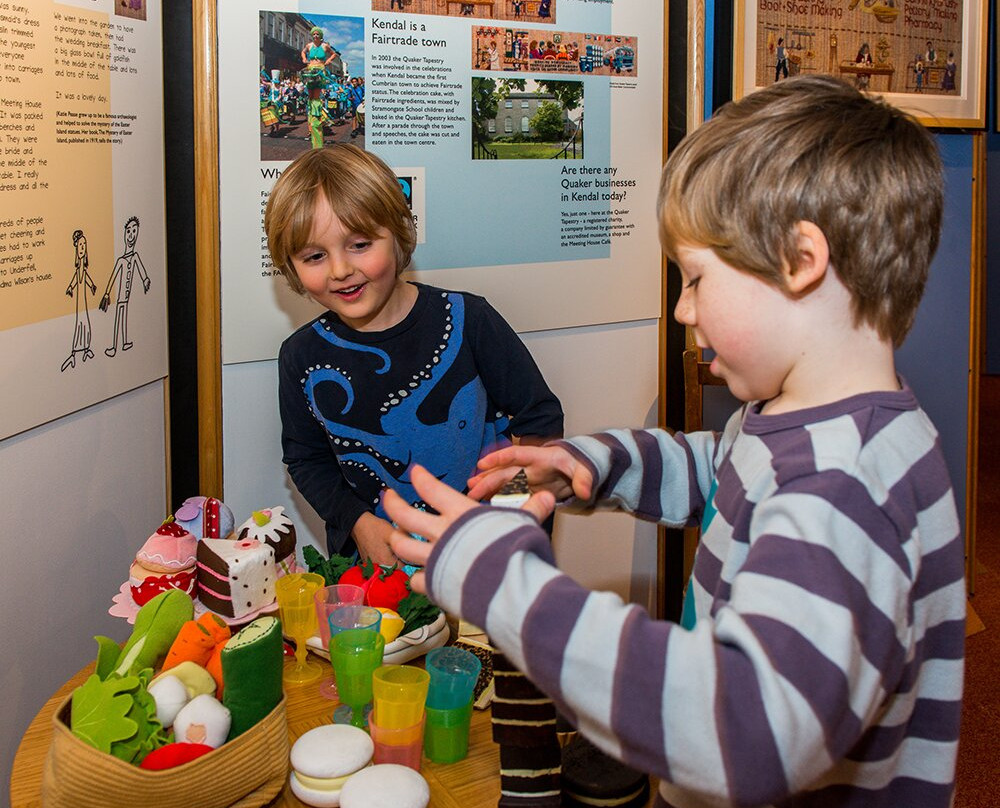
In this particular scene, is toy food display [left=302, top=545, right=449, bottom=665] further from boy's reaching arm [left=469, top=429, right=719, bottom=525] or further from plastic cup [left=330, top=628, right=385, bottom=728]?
boy's reaching arm [left=469, top=429, right=719, bottom=525]

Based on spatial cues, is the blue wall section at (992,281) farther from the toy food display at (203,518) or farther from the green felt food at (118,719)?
the green felt food at (118,719)

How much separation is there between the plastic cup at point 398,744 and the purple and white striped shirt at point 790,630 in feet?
1.25

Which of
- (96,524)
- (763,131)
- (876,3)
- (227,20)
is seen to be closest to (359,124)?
(227,20)

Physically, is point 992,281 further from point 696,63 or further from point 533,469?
point 533,469

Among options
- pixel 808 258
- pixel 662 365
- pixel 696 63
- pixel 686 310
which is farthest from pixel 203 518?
pixel 696 63

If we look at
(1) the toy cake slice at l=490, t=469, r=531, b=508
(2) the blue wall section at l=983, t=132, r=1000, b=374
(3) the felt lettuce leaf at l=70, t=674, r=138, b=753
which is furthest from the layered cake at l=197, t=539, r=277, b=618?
(2) the blue wall section at l=983, t=132, r=1000, b=374

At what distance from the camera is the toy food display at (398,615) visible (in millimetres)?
1358

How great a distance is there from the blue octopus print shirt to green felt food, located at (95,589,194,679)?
2.10ft

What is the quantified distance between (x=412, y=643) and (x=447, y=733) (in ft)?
0.66

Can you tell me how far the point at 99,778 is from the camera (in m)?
1.00

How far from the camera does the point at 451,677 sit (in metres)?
1.21

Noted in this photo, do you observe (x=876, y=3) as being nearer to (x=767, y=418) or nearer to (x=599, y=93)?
(x=599, y=93)

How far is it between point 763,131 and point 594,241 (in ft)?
5.80

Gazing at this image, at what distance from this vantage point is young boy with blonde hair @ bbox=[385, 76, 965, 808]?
733 mm
